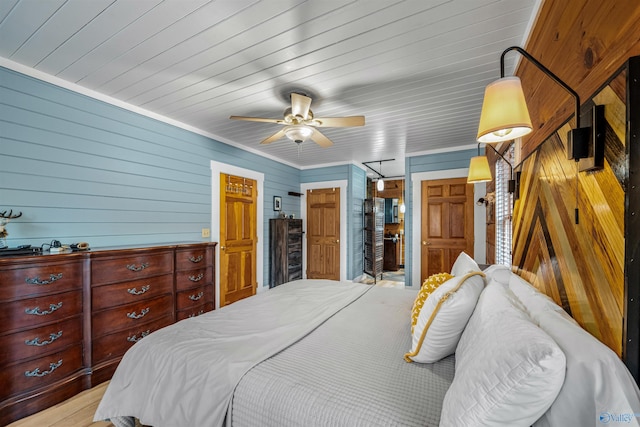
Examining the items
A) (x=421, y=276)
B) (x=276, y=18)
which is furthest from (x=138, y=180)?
(x=421, y=276)

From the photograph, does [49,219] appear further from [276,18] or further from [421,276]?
[421,276]

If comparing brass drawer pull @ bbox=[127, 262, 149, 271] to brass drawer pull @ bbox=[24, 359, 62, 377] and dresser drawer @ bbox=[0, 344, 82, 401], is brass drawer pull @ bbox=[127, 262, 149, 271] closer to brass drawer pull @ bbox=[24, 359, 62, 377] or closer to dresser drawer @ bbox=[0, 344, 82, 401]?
dresser drawer @ bbox=[0, 344, 82, 401]

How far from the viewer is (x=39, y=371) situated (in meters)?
1.91

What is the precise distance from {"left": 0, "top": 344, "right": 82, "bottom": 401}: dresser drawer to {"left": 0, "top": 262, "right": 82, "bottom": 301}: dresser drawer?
48 cm

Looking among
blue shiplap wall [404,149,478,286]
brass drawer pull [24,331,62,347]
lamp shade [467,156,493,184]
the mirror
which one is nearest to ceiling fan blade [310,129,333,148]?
lamp shade [467,156,493,184]

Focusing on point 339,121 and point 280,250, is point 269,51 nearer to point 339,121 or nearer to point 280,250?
point 339,121

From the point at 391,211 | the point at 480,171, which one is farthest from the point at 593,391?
the point at 391,211

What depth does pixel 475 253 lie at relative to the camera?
4223mm

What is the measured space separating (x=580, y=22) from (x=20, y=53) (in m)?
3.46

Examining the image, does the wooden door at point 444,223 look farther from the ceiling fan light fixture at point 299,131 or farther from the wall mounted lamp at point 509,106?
the wall mounted lamp at point 509,106

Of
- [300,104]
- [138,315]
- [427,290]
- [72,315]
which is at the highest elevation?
[300,104]

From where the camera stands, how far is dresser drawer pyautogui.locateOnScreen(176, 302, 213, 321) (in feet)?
→ 9.32

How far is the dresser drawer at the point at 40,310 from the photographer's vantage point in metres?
1.79

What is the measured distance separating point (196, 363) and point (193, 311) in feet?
6.31
